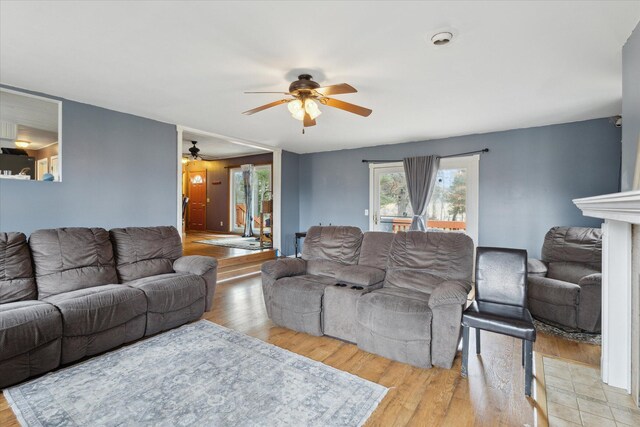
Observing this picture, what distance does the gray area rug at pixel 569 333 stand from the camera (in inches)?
114

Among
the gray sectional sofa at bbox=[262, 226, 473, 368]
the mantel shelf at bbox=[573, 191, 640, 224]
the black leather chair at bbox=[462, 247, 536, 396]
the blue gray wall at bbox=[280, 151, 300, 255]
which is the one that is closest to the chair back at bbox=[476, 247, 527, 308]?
the black leather chair at bbox=[462, 247, 536, 396]

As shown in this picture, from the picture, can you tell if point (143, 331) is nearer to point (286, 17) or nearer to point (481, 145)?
point (286, 17)

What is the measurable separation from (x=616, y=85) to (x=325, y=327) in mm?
3809

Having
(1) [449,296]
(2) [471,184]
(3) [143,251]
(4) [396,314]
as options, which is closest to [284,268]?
(4) [396,314]

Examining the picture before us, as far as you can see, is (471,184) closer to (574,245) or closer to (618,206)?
(574,245)

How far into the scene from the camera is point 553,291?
311 cm

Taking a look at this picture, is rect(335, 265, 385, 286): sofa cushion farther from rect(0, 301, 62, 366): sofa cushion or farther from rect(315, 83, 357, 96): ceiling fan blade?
rect(0, 301, 62, 366): sofa cushion

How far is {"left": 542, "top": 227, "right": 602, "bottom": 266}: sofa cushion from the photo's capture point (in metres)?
→ 3.43

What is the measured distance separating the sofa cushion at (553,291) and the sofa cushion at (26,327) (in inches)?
175

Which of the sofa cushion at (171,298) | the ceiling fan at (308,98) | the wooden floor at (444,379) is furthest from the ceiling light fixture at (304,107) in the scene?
the wooden floor at (444,379)

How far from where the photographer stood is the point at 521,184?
466 centimetres

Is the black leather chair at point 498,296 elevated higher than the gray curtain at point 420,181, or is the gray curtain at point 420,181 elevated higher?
the gray curtain at point 420,181

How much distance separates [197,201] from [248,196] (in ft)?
8.95

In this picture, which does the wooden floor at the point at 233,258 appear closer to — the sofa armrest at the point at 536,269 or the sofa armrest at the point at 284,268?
the sofa armrest at the point at 284,268
